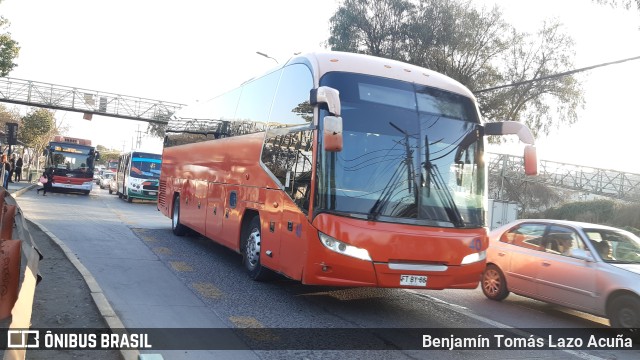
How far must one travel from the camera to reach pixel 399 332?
6.46 m

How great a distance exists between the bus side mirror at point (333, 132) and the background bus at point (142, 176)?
23.0 metres

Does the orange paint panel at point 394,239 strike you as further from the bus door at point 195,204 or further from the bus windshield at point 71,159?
the bus windshield at point 71,159

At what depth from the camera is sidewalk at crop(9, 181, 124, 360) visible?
4852 millimetres

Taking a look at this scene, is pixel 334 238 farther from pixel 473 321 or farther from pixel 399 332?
pixel 473 321

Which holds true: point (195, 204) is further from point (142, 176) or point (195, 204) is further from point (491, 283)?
point (142, 176)

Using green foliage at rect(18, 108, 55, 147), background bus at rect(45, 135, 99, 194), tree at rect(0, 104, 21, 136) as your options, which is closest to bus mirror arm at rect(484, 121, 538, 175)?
background bus at rect(45, 135, 99, 194)

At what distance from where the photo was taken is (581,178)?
24.0m

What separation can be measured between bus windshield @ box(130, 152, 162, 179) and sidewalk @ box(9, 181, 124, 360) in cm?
1956

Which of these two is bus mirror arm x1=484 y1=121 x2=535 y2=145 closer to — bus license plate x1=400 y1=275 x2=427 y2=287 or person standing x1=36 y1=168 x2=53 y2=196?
bus license plate x1=400 y1=275 x2=427 y2=287

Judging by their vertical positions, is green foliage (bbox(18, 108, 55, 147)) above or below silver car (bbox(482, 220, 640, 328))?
above

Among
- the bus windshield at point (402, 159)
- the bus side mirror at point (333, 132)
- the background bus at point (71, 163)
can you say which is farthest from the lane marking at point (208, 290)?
the background bus at point (71, 163)

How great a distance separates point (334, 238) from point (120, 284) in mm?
3555

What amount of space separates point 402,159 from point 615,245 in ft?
12.7

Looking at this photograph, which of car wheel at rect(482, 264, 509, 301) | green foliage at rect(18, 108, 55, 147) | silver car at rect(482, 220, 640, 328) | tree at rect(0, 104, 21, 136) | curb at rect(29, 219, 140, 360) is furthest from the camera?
Answer: tree at rect(0, 104, 21, 136)
